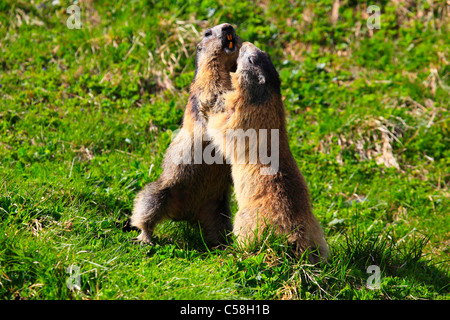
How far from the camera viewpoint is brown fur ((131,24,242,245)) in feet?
17.0

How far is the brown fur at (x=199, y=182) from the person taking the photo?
5.17 meters

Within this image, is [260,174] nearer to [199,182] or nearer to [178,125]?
[199,182]

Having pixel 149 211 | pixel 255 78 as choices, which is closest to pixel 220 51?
pixel 255 78

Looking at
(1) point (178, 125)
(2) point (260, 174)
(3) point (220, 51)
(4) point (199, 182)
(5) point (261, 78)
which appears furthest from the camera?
(1) point (178, 125)

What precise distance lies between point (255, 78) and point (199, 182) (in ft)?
4.08

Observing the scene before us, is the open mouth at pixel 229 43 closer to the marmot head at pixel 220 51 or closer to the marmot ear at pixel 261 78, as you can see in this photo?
the marmot head at pixel 220 51

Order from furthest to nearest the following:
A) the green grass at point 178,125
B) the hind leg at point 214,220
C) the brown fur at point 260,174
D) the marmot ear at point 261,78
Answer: the hind leg at point 214,220
the marmot ear at point 261,78
the brown fur at point 260,174
the green grass at point 178,125

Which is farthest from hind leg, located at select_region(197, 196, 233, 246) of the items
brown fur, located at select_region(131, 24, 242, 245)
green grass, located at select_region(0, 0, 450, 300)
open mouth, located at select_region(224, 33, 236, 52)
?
open mouth, located at select_region(224, 33, 236, 52)

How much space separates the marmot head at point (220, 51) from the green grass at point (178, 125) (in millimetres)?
1631

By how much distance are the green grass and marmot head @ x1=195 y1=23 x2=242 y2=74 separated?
1.63 metres

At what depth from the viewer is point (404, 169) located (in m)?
7.21

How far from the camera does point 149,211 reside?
5.24 m

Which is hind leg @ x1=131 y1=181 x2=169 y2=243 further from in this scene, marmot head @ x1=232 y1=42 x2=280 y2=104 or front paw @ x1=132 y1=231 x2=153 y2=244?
marmot head @ x1=232 y1=42 x2=280 y2=104

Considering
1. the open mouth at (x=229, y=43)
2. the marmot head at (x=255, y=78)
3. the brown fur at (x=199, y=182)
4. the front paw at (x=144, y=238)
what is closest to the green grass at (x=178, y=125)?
the front paw at (x=144, y=238)
